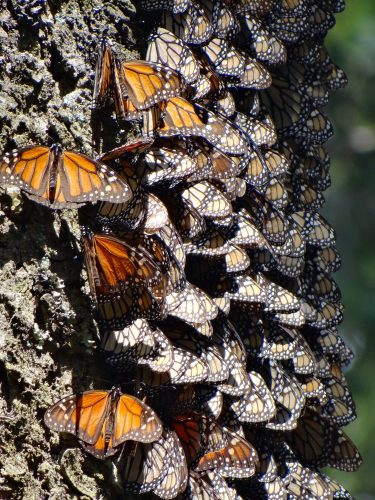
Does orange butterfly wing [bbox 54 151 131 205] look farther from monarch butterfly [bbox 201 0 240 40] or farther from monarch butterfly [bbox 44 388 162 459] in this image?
monarch butterfly [bbox 201 0 240 40]

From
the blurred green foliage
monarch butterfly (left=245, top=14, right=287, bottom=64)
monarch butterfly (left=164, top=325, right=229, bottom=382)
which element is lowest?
monarch butterfly (left=164, top=325, right=229, bottom=382)

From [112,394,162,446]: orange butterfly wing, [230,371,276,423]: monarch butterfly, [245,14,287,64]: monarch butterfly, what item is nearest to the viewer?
[112,394,162,446]: orange butterfly wing

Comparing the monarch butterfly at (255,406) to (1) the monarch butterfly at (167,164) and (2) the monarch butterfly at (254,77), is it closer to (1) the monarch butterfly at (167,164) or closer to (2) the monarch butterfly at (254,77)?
(1) the monarch butterfly at (167,164)

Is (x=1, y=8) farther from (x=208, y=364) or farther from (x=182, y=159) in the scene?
(x=208, y=364)

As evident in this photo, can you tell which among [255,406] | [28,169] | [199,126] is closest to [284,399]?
[255,406]

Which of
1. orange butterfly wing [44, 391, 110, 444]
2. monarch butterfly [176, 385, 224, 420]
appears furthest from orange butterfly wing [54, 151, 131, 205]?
monarch butterfly [176, 385, 224, 420]

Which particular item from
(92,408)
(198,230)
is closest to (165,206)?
(198,230)

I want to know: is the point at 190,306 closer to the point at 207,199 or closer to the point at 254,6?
the point at 207,199
